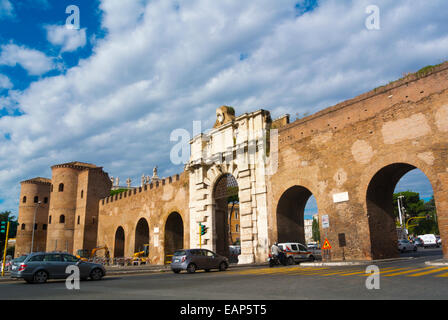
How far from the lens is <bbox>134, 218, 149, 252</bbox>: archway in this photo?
1463 inches

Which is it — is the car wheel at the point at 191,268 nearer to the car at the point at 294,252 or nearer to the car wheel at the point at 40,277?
the car at the point at 294,252

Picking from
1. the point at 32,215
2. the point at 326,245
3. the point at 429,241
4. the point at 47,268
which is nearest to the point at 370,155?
the point at 326,245

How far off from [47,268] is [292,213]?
1472 cm

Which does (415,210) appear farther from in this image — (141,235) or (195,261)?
(195,261)

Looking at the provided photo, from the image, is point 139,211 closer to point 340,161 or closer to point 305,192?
point 305,192

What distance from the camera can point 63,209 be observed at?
46344 millimetres

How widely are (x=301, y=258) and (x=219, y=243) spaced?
8650mm

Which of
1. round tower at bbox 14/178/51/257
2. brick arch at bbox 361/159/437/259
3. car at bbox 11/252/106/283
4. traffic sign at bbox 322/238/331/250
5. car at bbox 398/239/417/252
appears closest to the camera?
car at bbox 11/252/106/283

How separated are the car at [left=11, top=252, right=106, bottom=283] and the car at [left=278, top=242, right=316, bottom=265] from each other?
993cm

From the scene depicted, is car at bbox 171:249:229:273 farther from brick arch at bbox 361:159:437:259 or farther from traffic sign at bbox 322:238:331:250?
brick arch at bbox 361:159:437:259

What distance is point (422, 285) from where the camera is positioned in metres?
7.79

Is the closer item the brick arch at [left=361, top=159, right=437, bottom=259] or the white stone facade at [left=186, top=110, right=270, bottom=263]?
the brick arch at [left=361, top=159, right=437, bottom=259]

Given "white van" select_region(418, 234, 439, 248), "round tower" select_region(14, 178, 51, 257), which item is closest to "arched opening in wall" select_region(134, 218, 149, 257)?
"round tower" select_region(14, 178, 51, 257)
